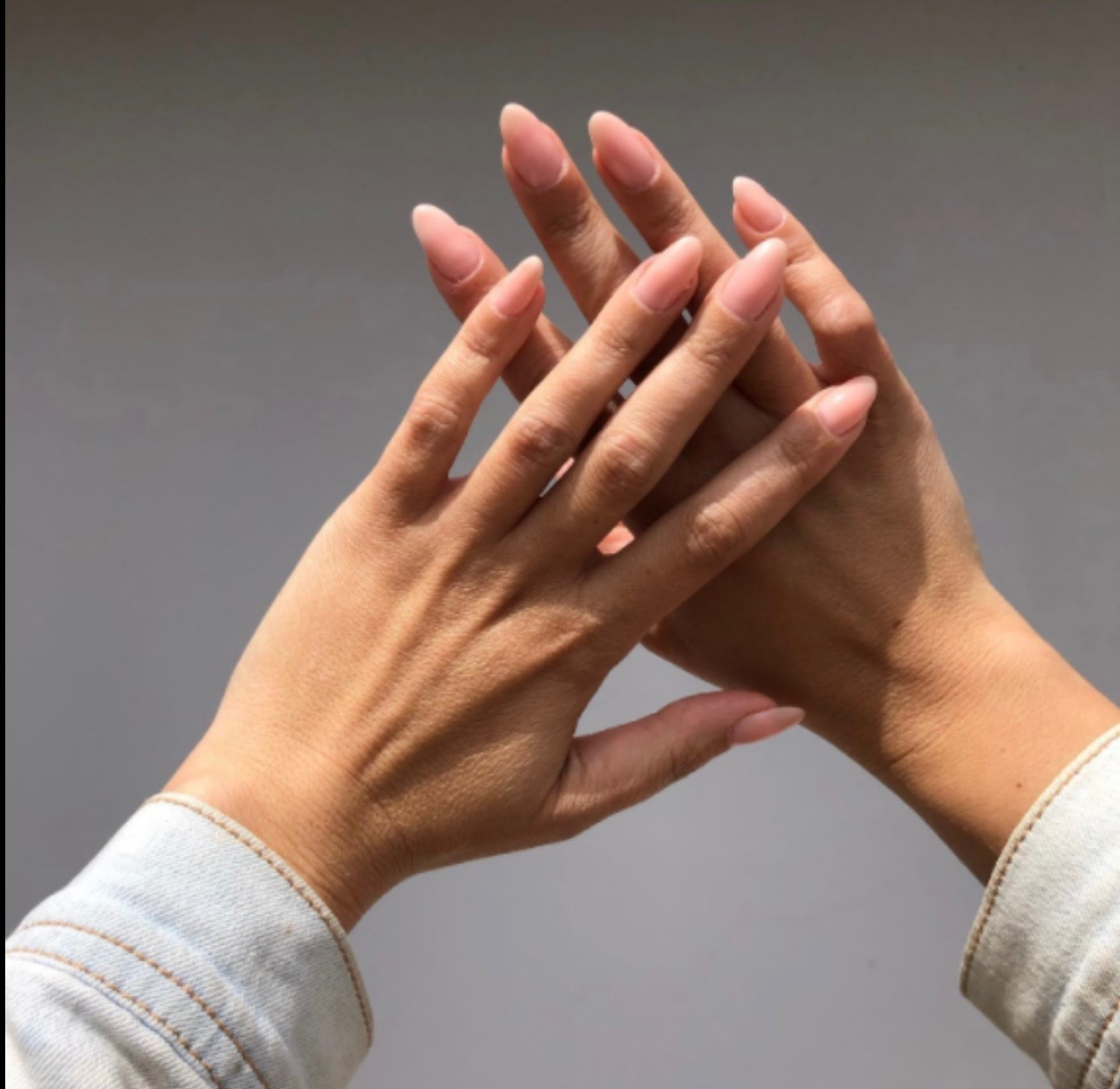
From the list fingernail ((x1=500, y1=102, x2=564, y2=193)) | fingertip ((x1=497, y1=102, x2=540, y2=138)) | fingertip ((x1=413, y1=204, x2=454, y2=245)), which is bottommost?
fingertip ((x1=413, y1=204, x2=454, y2=245))

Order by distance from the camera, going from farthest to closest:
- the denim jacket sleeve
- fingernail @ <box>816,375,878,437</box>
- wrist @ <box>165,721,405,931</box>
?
fingernail @ <box>816,375,878,437</box> → wrist @ <box>165,721,405,931</box> → the denim jacket sleeve

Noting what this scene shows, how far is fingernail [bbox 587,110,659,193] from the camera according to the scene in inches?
33.0

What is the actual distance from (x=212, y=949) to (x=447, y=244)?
1.77ft

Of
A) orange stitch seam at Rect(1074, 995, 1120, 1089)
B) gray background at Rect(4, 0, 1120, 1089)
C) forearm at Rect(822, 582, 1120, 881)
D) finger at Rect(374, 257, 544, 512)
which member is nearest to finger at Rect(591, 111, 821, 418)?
finger at Rect(374, 257, 544, 512)

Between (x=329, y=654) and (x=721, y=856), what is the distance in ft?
3.45

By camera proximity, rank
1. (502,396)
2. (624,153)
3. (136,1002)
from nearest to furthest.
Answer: (136,1002), (624,153), (502,396)

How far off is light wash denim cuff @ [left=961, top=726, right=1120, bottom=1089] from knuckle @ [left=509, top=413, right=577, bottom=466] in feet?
1.30

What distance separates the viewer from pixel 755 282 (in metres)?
0.80

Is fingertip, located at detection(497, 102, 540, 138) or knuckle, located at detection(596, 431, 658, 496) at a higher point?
fingertip, located at detection(497, 102, 540, 138)

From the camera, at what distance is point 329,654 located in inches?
32.1

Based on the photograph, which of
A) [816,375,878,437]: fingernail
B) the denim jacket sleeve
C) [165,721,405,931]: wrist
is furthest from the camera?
[816,375,878,437]: fingernail

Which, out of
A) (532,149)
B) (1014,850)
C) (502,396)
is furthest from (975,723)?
(502,396)

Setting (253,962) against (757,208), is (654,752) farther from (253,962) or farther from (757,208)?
(757,208)

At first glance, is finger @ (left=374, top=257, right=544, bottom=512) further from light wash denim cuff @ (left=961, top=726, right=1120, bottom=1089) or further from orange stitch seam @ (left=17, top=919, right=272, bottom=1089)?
light wash denim cuff @ (left=961, top=726, right=1120, bottom=1089)
